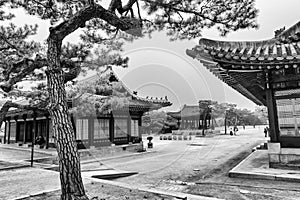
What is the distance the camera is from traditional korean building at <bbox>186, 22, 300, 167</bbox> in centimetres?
553

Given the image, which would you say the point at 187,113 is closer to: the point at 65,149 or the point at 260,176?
the point at 260,176

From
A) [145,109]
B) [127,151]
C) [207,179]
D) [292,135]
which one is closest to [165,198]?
[207,179]

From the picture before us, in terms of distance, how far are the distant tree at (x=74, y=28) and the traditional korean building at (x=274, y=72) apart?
1031 millimetres

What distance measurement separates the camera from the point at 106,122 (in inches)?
585

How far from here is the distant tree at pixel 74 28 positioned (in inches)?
129

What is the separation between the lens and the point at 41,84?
30.8 ft

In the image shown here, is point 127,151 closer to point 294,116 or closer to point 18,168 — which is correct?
point 18,168

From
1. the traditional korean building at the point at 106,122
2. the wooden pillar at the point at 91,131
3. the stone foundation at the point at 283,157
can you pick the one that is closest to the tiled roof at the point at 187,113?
the traditional korean building at the point at 106,122

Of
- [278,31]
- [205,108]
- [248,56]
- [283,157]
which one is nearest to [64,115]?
[248,56]

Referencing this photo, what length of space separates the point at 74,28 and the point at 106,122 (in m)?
11.6

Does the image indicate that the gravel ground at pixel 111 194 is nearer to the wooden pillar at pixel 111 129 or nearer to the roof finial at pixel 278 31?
the roof finial at pixel 278 31

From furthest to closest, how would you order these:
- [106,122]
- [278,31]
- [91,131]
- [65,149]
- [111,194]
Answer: [106,122] → [91,131] → [278,31] → [111,194] → [65,149]

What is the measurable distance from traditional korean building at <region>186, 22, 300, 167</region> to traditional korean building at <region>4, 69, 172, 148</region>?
300 inches

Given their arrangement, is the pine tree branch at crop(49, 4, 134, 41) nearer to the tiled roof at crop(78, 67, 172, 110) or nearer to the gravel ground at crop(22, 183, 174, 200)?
the gravel ground at crop(22, 183, 174, 200)
